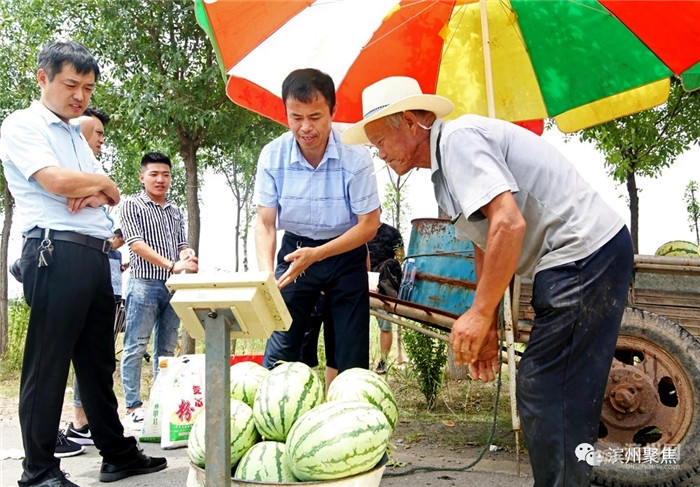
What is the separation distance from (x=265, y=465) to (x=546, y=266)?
1260mm

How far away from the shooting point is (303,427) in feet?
6.64

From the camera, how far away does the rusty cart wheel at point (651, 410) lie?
3336mm

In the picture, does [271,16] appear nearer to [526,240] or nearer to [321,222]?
[321,222]

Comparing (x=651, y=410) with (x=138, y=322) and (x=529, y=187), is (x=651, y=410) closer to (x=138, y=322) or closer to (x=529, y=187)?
(x=529, y=187)

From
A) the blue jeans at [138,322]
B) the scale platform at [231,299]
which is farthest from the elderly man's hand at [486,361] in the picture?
the blue jeans at [138,322]

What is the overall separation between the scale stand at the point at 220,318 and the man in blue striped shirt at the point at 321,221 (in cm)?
171

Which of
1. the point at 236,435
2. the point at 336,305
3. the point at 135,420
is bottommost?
the point at 135,420

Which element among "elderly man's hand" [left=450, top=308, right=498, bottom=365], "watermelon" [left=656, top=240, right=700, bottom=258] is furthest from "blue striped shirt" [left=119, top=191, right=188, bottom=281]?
"watermelon" [left=656, top=240, right=700, bottom=258]

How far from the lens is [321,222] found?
351cm

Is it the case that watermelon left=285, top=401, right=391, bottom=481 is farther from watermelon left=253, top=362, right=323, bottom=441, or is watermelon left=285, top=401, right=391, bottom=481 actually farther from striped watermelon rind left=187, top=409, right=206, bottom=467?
striped watermelon rind left=187, top=409, right=206, bottom=467

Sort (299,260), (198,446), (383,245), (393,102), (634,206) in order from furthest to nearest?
(634,206)
(383,245)
(299,260)
(393,102)
(198,446)

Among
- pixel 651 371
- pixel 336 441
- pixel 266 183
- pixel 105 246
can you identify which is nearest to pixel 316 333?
pixel 266 183

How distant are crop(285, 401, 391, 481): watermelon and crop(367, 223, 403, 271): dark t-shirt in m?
5.23

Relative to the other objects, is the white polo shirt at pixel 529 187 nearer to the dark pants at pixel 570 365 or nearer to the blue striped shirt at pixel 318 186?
the dark pants at pixel 570 365
